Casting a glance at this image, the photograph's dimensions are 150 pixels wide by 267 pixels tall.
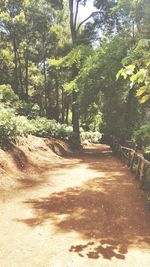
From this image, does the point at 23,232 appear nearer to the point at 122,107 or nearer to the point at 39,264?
the point at 39,264

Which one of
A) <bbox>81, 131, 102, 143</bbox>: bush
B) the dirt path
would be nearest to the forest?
<bbox>81, 131, 102, 143</bbox>: bush

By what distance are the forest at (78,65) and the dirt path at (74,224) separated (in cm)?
343

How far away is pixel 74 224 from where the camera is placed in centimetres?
730

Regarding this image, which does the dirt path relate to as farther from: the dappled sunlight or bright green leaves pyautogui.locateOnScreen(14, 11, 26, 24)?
bright green leaves pyautogui.locateOnScreen(14, 11, 26, 24)

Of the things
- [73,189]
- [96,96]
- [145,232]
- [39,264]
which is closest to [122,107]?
[96,96]

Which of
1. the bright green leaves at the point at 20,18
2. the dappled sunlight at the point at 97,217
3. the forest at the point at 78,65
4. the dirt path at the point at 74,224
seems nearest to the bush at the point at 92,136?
the forest at the point at 78,65

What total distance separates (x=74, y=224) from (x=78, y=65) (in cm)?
1858

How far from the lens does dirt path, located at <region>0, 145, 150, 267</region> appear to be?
5.62m

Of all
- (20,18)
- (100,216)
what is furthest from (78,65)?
(100,216)

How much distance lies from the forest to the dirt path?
3432mm

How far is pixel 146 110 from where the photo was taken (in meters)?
31.6

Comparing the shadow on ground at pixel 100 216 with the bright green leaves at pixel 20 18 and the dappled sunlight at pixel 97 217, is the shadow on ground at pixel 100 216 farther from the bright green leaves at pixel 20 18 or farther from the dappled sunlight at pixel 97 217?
the bright green leaves at pixel 20 18

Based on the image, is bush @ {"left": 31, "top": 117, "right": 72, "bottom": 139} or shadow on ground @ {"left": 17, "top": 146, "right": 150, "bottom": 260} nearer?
shadow on ground @ {"left": 17, "top": 146, "right": 150, "bottom": 260}

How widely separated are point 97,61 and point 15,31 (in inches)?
593
